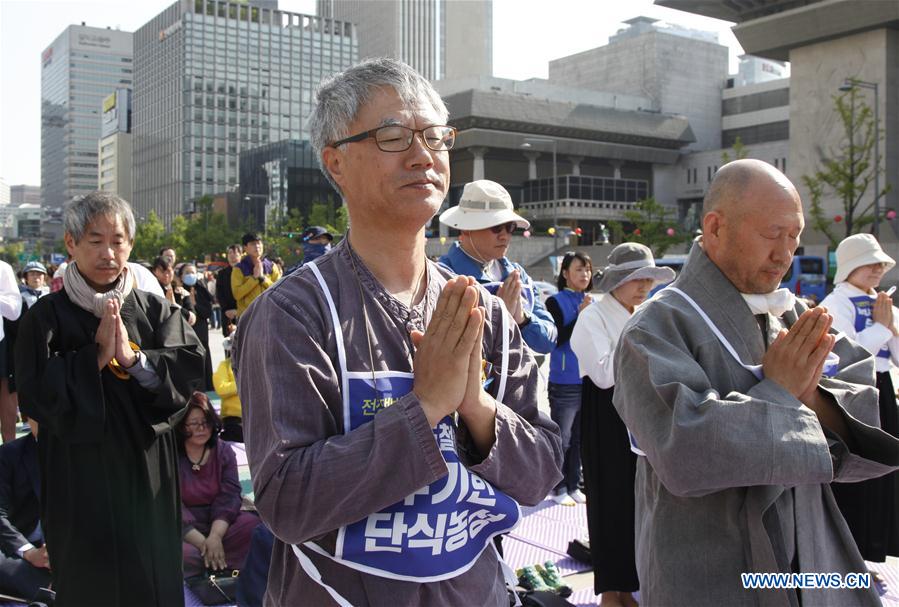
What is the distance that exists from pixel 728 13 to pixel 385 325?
53005 millimetres

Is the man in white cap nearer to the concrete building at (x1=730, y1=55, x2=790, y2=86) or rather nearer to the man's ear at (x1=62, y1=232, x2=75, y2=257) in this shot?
the man's ear at (x1=62, y1=232, x2=75, y2=257)

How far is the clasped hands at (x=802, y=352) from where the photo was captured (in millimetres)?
2244

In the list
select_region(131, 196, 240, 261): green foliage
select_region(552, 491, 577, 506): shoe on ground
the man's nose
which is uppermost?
select_region(131, 196, 240, 261): green foliage

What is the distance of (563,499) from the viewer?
684cm

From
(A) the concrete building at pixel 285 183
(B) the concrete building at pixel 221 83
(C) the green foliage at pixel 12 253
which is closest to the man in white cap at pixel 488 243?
(A) the concrete building at pixel 285 183

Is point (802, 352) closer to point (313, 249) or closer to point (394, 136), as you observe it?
point (394, 136)

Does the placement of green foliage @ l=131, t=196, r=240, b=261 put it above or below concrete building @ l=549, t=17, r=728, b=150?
below

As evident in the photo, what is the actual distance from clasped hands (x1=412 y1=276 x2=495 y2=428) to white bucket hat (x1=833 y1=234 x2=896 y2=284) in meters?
5.09

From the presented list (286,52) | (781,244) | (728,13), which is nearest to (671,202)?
(728,13)

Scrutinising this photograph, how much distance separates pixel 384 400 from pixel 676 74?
87733 mm

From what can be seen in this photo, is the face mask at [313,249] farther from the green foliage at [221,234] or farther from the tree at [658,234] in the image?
the tree at [658,234]

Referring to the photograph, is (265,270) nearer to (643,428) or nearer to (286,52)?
(643,428)

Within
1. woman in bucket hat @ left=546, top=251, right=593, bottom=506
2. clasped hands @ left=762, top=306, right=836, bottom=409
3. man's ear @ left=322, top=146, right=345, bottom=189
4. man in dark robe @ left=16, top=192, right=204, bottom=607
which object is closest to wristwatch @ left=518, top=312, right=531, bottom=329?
woman in bucket hat @ left=546, top=251, right=593, bottom=506

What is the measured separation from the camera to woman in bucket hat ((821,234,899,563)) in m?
4.54
